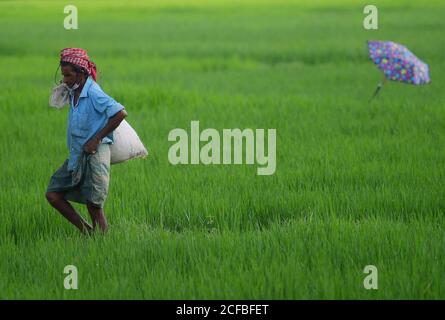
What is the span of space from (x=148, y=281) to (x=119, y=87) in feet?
20.9

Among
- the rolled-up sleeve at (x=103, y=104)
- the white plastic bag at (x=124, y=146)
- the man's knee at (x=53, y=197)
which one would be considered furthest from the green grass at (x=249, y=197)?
the rolled-up sleeve at (x=103, y=104)

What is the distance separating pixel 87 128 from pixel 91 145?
10 centimetres

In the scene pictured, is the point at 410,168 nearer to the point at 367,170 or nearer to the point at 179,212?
the point at 367,170

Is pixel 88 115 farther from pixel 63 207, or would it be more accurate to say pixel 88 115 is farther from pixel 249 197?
pixel 249 197

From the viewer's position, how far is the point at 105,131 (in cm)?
418

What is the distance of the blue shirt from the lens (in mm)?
4203

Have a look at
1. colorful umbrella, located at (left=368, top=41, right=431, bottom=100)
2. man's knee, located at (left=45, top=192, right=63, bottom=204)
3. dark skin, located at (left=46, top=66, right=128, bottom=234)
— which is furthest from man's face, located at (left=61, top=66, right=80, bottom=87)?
colorful umbrella, located at (left=368, top=41, right=431, bottom=100)

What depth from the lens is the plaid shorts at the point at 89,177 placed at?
4238 millimetres

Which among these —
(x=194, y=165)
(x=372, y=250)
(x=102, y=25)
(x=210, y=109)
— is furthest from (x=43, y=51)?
(x=372, y=250)

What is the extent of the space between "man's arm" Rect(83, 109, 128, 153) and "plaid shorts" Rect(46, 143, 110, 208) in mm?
68

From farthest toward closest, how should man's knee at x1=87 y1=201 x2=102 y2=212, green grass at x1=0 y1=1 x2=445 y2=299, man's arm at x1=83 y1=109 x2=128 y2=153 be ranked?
man's knee at x1=87 y1=201 x2=102 y2=212 → man's arm at x1=83 y1=109 x2=128 y2=153 → green grass at x1=0 y1=1 x2=445 y2=299

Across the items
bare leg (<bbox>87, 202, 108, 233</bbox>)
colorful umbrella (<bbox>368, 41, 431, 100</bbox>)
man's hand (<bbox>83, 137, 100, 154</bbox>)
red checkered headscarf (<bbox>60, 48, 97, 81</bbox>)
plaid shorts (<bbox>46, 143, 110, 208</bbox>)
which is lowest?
bare leg (<bbox>87, 202, 108, 233</bbox>)

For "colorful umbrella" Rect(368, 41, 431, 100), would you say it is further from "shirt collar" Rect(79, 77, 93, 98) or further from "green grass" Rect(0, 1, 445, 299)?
"shirt collar" Rect(79, 77, 93, 98)

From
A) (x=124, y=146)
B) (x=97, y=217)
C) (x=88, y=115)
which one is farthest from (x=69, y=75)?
(x=97, y=217)
